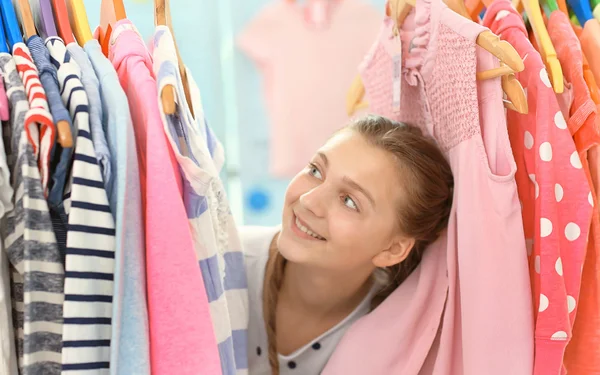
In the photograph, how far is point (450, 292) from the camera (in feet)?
3.46

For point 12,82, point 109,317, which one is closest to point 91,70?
point 12,82

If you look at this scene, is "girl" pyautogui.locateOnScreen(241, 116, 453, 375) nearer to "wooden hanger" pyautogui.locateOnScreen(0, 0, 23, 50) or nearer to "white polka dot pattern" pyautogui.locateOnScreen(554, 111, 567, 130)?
"white polka dot pattern" pyautogui.locateOnScreen(554, 111, 567, 130)

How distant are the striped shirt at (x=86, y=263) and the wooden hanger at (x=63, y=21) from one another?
20cm

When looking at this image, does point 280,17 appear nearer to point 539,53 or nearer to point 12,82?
point 539,53

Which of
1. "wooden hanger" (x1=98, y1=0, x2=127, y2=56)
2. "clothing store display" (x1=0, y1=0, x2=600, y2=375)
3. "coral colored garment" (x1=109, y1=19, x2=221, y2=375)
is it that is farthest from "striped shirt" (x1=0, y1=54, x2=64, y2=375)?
"wooden hanger" (x1=98, y1=0, x2=127, y2=56)

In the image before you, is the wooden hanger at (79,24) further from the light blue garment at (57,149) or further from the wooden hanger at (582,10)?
the wooden hanger at (582,10)

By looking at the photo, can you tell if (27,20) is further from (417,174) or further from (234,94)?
(234,94)

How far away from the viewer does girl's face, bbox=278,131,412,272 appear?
1128 millimetres

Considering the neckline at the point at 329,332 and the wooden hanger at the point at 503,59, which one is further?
the neckline at the point at 329,332

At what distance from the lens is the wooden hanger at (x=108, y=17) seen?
920mm

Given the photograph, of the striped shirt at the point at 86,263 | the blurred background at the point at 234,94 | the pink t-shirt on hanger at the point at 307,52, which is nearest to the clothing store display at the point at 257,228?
the striped shirt at the point at 86,263

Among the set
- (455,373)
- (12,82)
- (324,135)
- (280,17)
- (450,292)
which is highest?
(280,17)

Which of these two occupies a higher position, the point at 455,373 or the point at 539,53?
the point at 539,53

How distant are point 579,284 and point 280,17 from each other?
1174 mm
